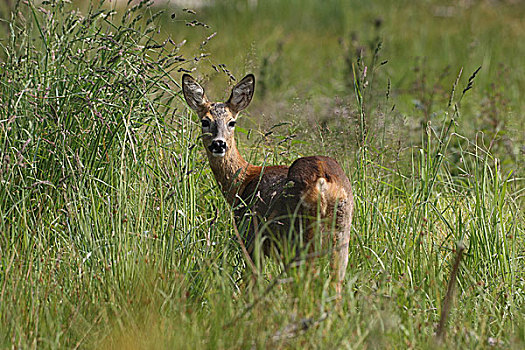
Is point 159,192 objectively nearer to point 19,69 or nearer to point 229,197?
point 229,197

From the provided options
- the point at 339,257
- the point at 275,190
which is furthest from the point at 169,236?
the point at 339,257

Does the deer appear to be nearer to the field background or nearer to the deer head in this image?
the deer head

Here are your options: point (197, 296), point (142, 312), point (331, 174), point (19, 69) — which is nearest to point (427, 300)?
point (331, 174)

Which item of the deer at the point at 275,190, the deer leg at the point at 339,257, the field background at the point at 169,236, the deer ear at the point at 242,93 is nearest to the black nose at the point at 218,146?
the deer at the point at 275,190

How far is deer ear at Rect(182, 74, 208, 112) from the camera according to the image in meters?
4.08

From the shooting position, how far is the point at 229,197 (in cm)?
401

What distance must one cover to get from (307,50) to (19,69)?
672 cm

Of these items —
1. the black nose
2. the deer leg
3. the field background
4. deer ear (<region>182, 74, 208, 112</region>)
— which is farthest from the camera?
deer ear (<region>182, 74, 208, 112</region>)

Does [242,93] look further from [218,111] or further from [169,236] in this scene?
[169,236]

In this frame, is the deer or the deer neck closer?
the deer

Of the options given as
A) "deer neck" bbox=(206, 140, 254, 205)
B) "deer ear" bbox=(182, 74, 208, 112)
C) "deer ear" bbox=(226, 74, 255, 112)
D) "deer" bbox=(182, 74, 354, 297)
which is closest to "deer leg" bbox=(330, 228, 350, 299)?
"deer" bbox=(182, 74, 354, 297)

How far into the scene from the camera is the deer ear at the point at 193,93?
4.08 meters

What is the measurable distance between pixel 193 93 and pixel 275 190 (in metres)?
0.80

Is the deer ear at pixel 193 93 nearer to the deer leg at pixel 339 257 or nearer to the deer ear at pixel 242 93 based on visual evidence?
the deer ear at pixel 242 93
